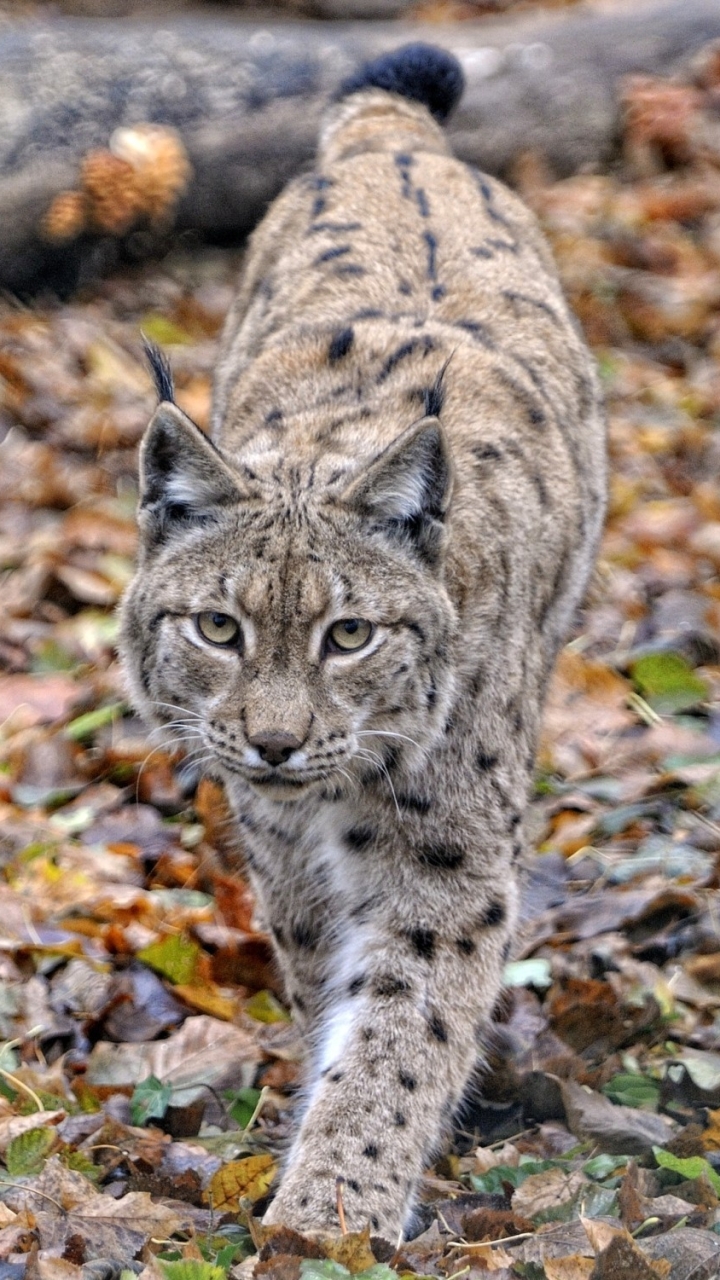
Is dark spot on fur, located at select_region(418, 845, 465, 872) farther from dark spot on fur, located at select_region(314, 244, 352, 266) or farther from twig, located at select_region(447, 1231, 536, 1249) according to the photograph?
dark spot on fur, located at select_region(314, 244, 352, 266)

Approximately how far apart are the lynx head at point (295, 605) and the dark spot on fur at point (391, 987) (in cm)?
49

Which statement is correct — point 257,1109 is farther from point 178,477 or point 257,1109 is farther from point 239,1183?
point 178,477

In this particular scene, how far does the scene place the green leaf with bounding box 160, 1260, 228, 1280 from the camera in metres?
3.21

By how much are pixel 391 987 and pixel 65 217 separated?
18.8 feet

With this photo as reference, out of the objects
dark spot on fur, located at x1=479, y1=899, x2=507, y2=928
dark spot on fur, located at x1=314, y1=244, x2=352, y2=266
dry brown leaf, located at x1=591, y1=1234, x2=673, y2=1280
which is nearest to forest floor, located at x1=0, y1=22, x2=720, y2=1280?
dry brown leaf, located at x1=591, y1=1234, x2=673, y2=1280

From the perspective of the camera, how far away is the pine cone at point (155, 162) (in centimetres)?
895

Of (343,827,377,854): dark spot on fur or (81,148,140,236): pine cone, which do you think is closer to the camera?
(343,827,377,854): dark spot on fur

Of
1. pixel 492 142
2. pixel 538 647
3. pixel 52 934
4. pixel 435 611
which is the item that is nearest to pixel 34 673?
pixel 52 934

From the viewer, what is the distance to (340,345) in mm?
4840

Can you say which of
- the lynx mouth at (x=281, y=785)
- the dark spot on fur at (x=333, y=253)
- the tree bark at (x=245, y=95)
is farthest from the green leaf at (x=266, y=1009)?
the tree bark at (x=245, y=95)

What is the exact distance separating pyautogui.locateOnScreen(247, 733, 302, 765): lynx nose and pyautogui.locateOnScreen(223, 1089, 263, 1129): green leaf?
114cm

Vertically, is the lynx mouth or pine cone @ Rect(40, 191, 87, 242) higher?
the lynx mouth

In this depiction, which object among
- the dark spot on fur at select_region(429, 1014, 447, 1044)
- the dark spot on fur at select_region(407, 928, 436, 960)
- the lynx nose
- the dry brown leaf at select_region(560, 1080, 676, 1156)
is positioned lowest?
the dry brown leaf at select_region(560, 1080, 676, 1156)

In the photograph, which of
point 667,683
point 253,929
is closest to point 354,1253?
point 253,929
